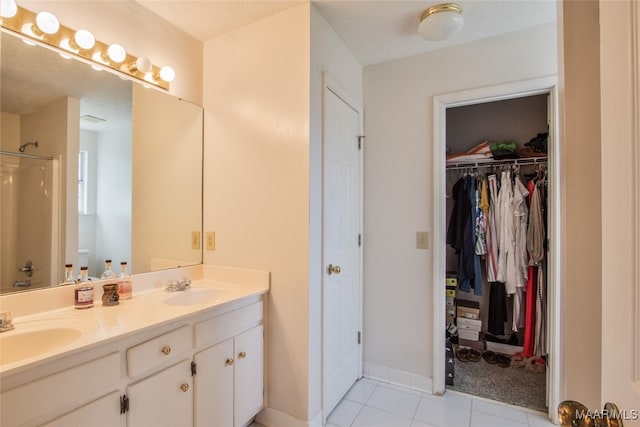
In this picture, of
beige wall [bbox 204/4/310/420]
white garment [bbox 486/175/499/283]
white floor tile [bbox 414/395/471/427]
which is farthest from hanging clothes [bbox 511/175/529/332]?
beige wall [bbox 204/4/310/420]

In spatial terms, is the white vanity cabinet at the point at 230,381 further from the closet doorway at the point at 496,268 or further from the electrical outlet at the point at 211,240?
the closet doorway at the point at 496,268

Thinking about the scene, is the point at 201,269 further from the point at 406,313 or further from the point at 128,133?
the point at 406,313

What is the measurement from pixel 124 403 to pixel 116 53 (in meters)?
1.65

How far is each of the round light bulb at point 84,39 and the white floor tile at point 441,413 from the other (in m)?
2.76

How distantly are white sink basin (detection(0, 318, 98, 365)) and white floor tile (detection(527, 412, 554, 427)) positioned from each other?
2.43m

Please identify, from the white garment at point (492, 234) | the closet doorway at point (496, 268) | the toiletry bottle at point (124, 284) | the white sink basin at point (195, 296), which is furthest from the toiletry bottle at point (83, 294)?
the white garment at point (492, 234)

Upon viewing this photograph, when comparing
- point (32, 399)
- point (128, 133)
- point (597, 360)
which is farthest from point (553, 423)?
point (128, 133)

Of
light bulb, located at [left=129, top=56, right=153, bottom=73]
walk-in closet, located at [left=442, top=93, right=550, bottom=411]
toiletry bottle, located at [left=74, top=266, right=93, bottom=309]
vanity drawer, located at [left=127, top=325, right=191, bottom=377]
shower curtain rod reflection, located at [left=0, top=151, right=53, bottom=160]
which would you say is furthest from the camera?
walk-in closet, located at [left=442, top=93, right=550, bottom=411]

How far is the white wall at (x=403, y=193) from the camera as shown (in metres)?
2.11

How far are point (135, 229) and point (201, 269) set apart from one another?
18.9 inches

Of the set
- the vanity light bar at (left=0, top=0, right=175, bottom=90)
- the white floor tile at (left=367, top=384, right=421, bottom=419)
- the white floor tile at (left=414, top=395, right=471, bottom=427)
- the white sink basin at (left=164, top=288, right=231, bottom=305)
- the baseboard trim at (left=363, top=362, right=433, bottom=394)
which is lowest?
the white floor tile at (left=367, top=384, right=421, bottom=419)

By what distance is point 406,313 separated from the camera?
2221 mm

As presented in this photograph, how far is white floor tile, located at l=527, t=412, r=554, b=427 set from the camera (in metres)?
1.80

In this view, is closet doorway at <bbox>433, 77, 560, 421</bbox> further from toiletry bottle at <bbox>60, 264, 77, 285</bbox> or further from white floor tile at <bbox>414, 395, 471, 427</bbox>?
toiletry bottle at <bbox>60, 264, 77, 285</bbox>
